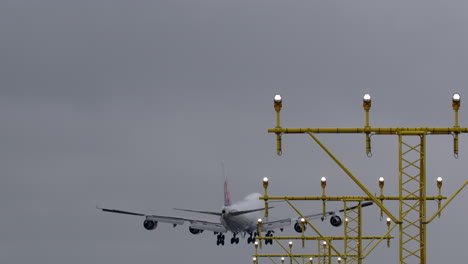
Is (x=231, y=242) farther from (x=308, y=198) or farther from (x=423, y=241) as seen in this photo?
(x=423, y=241)

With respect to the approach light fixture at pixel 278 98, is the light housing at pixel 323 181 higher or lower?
higher

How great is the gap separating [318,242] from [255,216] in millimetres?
62659

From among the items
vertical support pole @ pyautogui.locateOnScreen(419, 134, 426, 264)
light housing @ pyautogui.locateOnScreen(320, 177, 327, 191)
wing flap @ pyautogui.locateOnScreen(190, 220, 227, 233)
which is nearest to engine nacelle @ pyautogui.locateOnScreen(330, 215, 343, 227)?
wing flap @ pyautogui.locateOnScreen(190, 220, 227, 233)

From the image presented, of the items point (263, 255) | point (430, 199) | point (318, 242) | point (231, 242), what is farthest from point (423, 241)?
point (231, 242)

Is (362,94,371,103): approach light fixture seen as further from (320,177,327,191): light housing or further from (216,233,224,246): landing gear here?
(216,233,224,246): landing gear

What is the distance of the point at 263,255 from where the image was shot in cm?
14150

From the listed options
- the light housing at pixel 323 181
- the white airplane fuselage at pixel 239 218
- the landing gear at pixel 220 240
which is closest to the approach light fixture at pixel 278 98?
the light housing at pixel 323 181

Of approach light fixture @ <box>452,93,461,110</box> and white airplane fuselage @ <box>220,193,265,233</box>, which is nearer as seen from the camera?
approach light fixture @ <box>452,93,461,110</box>

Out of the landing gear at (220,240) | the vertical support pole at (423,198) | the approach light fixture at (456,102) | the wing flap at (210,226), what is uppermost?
the wing flap at (210,226)

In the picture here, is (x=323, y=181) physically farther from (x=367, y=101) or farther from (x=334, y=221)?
(x=334, y=221)

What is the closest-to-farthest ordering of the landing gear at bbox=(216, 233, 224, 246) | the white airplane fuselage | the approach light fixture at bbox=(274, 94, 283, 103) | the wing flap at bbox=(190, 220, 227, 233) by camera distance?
the approach light fixture at bbox=(274, 94, 283, 103) < the white airplane fuselage < the landing gear at bbox=(216, 233, 224, 246) < the wing flap at bbox=(190, 220, 227, 233)

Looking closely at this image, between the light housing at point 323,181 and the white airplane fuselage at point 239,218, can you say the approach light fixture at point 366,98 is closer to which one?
the light housing at point 323,181

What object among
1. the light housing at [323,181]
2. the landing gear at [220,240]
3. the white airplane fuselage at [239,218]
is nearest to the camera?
the light housing at [323,181]

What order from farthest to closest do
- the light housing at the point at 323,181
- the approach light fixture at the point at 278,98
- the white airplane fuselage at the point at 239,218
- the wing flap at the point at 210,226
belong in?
the wing flap at the point at 210,226
the white airplane fuselage at the point at 239,218
the light housing at the point at 323,181
the approach light fixture at the point at 278,98
